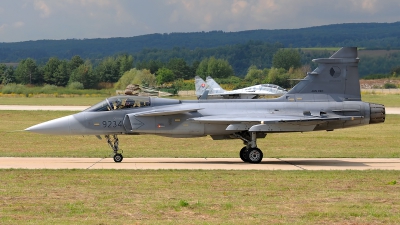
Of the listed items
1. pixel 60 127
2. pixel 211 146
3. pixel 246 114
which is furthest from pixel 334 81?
pixel 60 127

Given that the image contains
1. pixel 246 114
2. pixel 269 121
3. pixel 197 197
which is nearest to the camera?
pixel 197 197

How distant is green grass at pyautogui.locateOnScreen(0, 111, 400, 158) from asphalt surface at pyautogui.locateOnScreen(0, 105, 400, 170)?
162 centimetres

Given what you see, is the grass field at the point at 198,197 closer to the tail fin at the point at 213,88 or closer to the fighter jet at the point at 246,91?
the fighter jet at the point at 246,91

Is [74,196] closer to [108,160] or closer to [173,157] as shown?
[108,160]

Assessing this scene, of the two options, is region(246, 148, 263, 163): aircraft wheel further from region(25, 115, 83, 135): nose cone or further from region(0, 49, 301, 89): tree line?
region(0, 49, 301, 89): tree line

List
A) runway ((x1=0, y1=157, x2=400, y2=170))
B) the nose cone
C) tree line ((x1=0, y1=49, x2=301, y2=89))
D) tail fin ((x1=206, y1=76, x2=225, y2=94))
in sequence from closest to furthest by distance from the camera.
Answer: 1. runway ((x1=0, y1=157, x2=400, y2=170))
2. the nose cone
3. tail fin ((x1=206, y1=76, x2=225, y2=94))
4. tree line ((x1=0, y1=49, x2=301, y2=89))

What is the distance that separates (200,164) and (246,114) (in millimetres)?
2158

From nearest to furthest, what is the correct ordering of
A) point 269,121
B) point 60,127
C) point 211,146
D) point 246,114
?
point 269,121 < point 60,127 < point 246,114 < point 211,146

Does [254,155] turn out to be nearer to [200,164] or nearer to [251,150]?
[251,150]

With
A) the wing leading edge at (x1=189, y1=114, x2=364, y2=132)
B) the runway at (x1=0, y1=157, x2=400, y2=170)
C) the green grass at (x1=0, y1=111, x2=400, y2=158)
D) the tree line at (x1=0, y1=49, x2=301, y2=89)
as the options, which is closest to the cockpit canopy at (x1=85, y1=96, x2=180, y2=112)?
the wing leading edge at (x1=189, y1=114, x2=364, y2=132)

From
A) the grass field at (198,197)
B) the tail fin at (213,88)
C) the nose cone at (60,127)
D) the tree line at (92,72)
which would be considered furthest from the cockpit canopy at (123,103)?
the tree line at (92,72)

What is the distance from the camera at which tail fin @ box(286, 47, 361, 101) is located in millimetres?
22094

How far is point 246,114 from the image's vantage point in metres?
21.5

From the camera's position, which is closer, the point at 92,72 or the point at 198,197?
the point at 198,197
